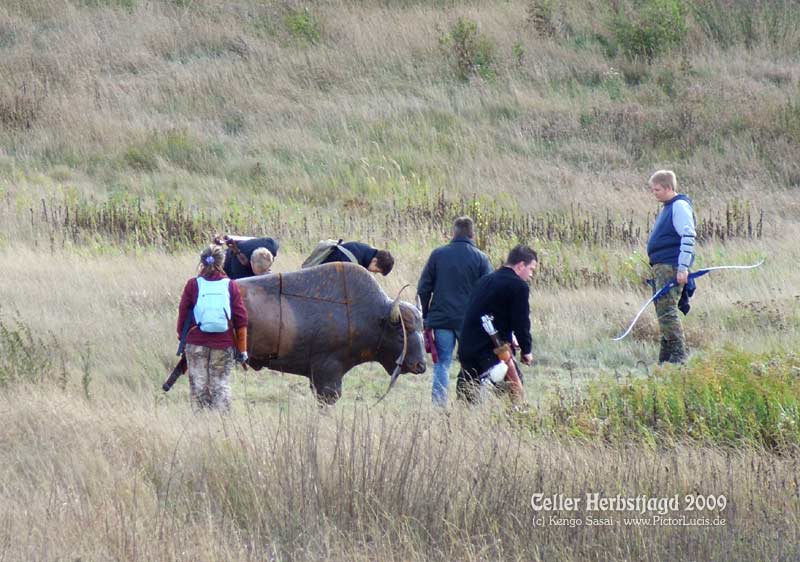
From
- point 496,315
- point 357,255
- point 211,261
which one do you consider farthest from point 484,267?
point 211,261

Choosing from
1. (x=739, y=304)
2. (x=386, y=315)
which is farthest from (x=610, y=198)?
(x=386, y=315)

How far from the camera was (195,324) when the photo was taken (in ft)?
25.5

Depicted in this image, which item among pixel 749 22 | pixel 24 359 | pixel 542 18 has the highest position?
pixel 542 18

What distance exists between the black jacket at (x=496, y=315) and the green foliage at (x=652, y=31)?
17.0 meters

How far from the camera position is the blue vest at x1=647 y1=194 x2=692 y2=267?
9.83 metres

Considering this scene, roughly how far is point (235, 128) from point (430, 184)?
15.2 feet

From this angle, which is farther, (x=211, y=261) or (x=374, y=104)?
(x=374, y=104)

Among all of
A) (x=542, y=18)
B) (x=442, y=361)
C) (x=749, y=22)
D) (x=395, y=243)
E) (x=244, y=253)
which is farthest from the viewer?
(x=749, y=22)

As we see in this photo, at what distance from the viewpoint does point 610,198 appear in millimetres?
18000

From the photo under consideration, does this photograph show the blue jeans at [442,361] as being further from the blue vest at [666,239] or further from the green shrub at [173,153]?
the green shrub at [173,153]

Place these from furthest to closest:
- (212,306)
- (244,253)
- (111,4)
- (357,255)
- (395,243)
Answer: (111,4)
(395,243)
(244,253)
(357,255)
(212,306)

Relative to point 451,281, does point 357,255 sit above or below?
above

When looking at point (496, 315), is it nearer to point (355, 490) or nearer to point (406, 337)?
point (406, 337)

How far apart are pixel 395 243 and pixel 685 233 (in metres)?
5.90
